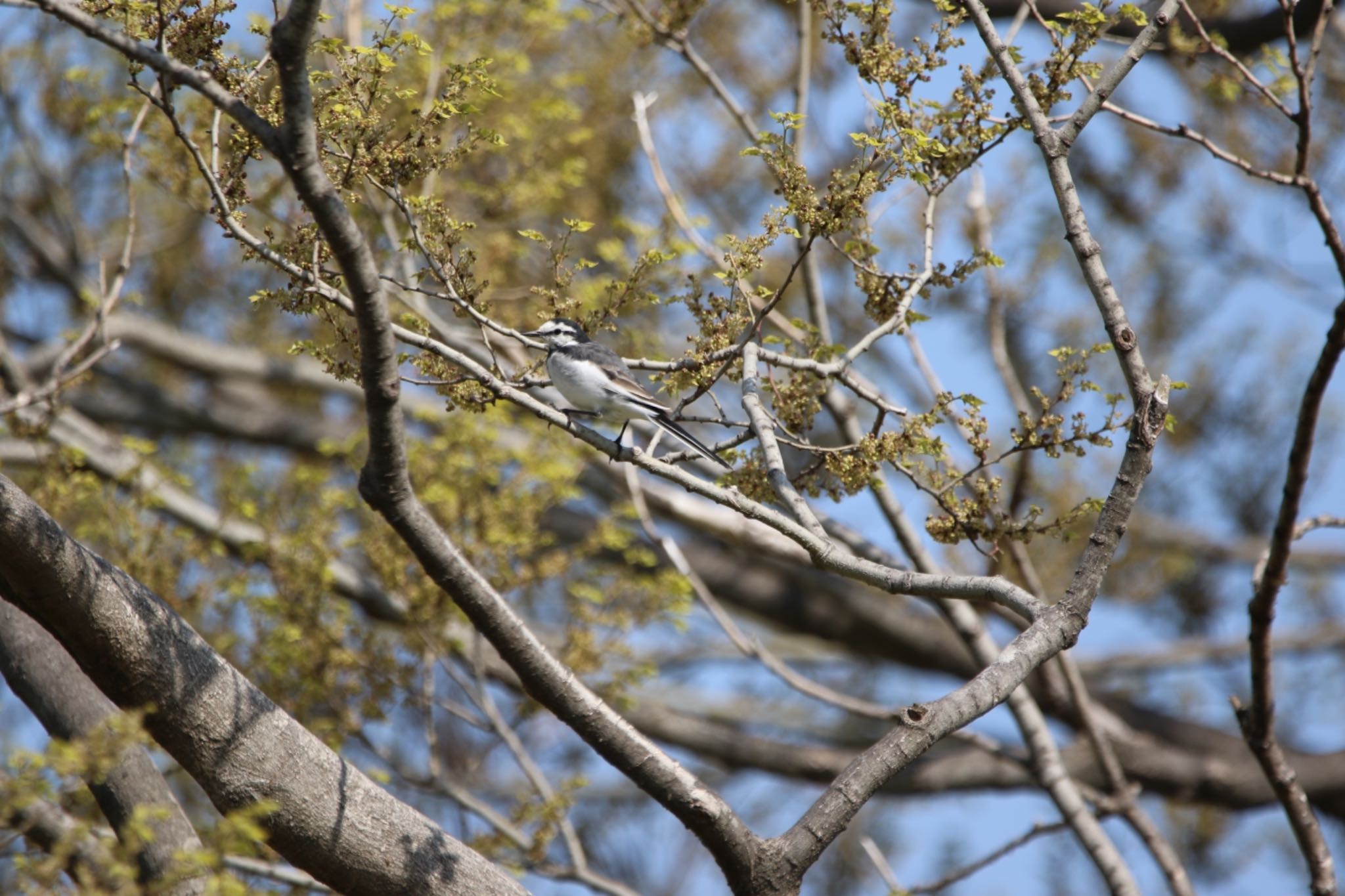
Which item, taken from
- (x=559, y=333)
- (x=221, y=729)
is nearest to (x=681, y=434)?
(x=559, y=333)

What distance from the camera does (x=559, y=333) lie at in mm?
4328

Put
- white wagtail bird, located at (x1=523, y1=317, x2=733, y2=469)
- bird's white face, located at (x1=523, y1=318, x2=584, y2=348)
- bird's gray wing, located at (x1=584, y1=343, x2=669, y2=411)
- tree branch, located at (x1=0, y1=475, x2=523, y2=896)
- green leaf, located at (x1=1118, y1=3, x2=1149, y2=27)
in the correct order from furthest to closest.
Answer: bird's gray wing, located at (x1=584, y1=343, x2=669, y2=411) < white wagtail bird, located at (x1=523, y1=317, x2=733, y2=469) < bird's white face, located at (x1=523, y1=318, x2=584, y2=348) < green leaf, located at (x1=1118, y1=3, x2=1149, y2=27) < tree branch, located at (x1=0, y1=475, x2=523, y2=896)

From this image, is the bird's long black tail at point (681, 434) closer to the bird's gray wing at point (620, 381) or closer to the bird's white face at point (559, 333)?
the bird's gray wing at point (620, 381)

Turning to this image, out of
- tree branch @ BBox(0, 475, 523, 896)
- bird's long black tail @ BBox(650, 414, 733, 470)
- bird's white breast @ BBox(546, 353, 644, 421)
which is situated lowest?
tree branch @ BBox(0, 475, 523, 896)

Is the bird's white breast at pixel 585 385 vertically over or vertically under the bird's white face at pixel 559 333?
over

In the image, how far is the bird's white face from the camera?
4.21 metres

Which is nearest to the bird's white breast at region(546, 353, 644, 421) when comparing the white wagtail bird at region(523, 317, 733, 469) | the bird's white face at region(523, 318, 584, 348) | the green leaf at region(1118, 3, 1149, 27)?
the white wagtail bird at region(523, 317, 733, 469)

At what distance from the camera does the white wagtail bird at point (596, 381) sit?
4.45 meters

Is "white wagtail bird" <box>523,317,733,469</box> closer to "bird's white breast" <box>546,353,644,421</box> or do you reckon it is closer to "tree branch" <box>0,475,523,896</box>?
"bird's white breast" <box>546,353,644,421</box>

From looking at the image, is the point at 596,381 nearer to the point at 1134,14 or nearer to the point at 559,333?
the point at 559,333

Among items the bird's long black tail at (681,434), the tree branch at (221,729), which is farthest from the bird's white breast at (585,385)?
the tree branch at (221,729)

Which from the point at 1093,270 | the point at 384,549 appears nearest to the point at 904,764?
the point at 1093,270

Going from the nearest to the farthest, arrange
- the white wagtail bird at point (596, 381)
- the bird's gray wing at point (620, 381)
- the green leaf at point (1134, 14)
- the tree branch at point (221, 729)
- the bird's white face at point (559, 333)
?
the tree branch at point (221, 729), the green leaf at point (1134, 14), the bird's white face at point (559, 333), the white wagtail bird at point (596, 381), the bird's gray wing at point (620, 381)

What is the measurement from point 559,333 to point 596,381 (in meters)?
0.39
